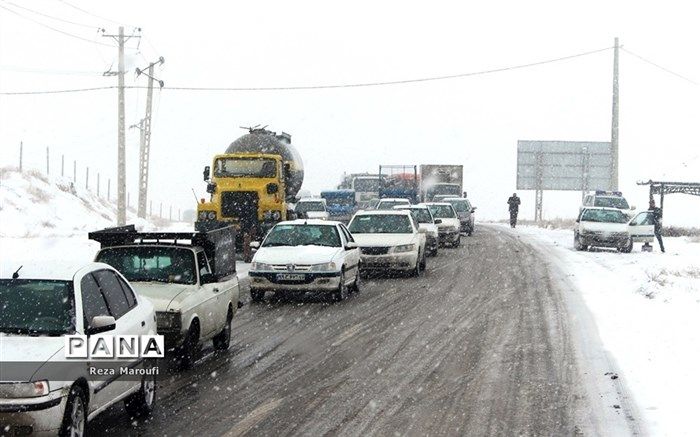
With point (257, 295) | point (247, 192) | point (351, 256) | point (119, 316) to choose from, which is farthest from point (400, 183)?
point (119, 316)

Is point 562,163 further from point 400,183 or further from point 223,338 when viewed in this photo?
point 223,338

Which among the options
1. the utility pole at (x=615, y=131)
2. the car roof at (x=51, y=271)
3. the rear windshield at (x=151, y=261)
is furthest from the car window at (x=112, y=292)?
the utility pole at (x=615, y=131)

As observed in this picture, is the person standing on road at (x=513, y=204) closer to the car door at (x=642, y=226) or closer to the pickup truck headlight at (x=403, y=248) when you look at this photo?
the car door at (x=642, y=226)

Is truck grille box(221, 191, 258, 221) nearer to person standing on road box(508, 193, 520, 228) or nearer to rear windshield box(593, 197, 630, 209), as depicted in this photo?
rear windshield box(593, 197, 630, 209)

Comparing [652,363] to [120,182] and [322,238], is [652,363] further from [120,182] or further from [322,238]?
[120,182]

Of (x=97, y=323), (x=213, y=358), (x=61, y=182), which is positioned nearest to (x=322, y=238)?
(x=213, y=358)

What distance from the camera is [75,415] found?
6512 millimetres

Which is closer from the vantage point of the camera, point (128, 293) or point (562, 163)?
point (128, 293)

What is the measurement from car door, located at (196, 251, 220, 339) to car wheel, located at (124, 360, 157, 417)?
2402 mm

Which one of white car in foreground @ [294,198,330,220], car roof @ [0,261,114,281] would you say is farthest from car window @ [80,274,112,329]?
white car in foreground @ [294,198,330,220]

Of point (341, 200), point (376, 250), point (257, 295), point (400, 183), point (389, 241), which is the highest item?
point (400, 183)

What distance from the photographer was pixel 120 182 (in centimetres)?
3366

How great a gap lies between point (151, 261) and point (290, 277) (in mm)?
6065

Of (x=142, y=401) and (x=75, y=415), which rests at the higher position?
(x=75, y=415)
